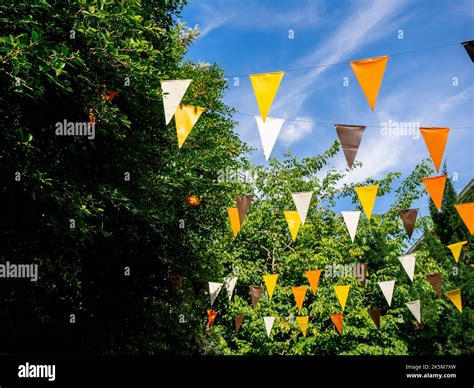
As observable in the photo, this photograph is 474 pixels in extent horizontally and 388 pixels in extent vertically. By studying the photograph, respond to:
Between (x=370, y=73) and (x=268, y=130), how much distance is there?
2.04m

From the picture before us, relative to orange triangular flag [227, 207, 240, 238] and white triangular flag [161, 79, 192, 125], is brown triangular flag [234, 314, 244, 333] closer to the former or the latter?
orange triangular flag [227, 207, 240, 238]

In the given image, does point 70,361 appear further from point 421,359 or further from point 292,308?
point 292,308

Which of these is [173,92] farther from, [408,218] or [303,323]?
[303,323]

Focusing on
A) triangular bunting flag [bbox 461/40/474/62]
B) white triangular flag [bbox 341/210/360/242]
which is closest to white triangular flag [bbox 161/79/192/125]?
triangular bunting flag [bbox 461/40/474/62]

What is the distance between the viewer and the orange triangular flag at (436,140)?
8703mm

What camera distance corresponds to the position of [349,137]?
9023mm

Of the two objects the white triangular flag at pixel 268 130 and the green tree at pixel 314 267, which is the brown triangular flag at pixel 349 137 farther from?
the green tree at pixel 314 267

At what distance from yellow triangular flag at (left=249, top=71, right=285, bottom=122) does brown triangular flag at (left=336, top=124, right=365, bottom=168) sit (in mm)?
1578

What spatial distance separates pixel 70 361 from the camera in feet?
20.5

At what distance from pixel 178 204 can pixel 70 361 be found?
7.04 metres

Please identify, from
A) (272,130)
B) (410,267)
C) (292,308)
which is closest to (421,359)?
(272,130)

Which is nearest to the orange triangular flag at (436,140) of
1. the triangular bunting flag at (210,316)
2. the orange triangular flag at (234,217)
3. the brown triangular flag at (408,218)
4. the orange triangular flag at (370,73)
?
the orange triangular flag at (370,73)

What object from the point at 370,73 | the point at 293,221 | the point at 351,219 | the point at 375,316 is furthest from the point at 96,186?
the point at 375,316

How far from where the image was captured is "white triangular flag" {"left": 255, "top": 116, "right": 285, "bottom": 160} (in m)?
8.88
